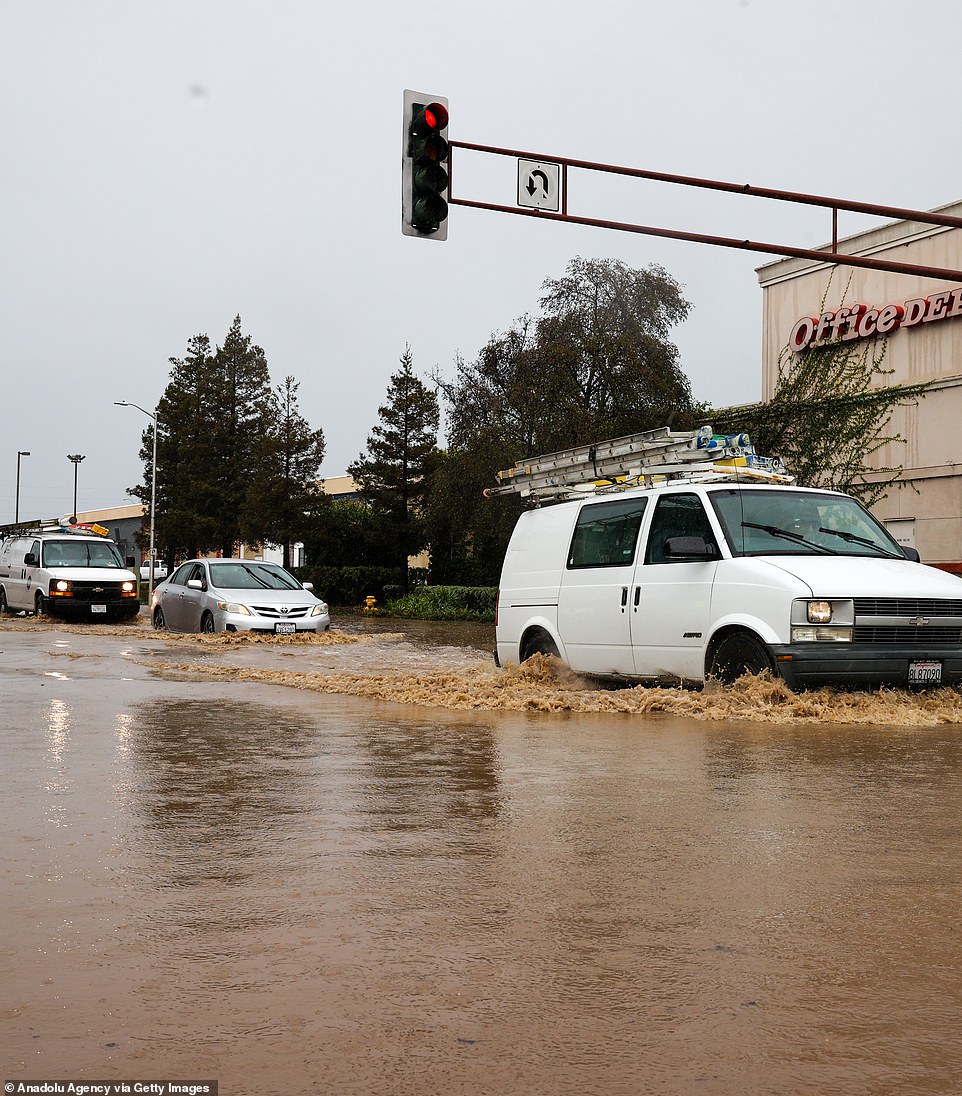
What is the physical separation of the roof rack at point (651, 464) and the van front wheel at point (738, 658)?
6.16 feet

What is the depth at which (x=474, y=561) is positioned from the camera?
1785 inches

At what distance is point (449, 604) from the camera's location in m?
37.0

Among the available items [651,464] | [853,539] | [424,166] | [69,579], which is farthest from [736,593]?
[69,579]

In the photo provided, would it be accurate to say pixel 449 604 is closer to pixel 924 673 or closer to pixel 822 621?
pixel 924 673

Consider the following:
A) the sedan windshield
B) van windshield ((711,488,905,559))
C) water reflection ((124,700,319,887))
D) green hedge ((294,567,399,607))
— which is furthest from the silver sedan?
green hedge ((294,567,399,607))

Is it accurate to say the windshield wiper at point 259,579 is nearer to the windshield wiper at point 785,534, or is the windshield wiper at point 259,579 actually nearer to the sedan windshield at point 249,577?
the sedan windshield at point 249,577

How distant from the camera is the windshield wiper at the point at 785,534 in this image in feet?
36.8

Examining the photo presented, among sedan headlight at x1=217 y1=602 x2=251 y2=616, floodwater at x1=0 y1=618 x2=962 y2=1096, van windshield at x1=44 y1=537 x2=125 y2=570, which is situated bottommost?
floodwater at x1=0 y1=618 x2=962 y2=1096

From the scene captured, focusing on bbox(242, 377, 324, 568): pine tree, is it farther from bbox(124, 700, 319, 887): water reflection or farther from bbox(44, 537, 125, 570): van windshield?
bbox(124, 700, 319, 887): water reflection

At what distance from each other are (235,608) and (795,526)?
461 inches

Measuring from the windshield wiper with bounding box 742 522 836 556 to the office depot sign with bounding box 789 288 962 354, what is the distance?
61.9 ft

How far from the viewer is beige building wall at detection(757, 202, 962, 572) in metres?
28.3

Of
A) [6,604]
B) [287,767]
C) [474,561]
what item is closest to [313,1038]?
[287,767]

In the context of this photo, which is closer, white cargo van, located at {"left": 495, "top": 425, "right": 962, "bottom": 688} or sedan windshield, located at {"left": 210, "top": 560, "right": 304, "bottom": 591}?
white cargo van, located at {"left": 495, "top": 425, "right": 962, "bottom": 688}
